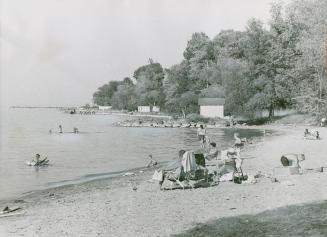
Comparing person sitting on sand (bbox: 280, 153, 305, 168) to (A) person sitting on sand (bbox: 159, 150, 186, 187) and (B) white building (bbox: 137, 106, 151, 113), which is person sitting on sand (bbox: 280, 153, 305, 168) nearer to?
(A) person sitting on sand (bbox: 159, 150, 186, 187)

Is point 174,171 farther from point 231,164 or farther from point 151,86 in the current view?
point 151,86

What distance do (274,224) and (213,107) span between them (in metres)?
69.6

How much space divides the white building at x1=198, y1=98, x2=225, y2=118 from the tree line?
3.01 meters

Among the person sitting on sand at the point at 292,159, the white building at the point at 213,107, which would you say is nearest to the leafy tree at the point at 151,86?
the white building at the point at 213,107

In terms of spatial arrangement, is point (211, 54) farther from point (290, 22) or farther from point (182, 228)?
point (182, 228)

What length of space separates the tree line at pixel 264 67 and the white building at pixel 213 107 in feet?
9.86

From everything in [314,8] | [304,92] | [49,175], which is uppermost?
[314,8]

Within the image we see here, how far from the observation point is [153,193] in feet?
54.1

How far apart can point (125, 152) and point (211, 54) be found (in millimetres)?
54522

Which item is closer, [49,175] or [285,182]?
[285,182]

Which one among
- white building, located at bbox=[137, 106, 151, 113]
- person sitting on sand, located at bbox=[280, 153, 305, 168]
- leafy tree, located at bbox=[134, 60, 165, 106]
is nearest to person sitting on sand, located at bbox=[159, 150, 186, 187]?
person sitting on sand, located at bbox=[280, 153, 305, 168]

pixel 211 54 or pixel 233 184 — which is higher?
pixel 211 54

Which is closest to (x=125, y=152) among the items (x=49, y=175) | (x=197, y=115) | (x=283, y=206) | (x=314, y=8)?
(x=49, y=175)

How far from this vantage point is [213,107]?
80250 millimetres
